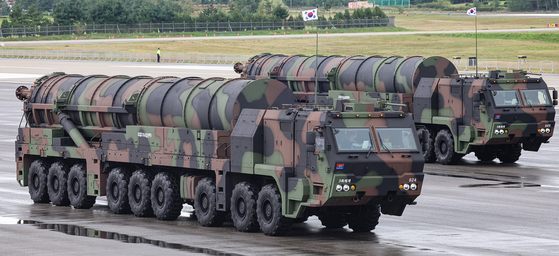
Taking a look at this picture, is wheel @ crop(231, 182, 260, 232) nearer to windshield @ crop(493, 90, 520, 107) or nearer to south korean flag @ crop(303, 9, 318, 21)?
south korean flag @ crop(303, 9, 318, 21)

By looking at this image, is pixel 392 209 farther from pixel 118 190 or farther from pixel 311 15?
pixel 118 190

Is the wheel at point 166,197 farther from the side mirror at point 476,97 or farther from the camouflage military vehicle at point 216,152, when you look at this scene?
the side mirror at point 476,97

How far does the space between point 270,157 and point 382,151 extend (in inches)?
84.8

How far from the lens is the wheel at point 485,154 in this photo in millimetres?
30327

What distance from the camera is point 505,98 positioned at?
28.8 meters

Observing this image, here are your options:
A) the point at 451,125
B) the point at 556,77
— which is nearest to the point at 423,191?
the point at 451,125

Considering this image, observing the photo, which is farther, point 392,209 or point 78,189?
point 78,189

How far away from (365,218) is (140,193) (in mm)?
5207

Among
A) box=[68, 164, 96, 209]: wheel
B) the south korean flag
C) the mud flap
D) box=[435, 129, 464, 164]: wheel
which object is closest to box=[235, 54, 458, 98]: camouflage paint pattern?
box=[435, 129, 464, 164]: wheel

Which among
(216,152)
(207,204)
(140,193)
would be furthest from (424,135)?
(140,193)

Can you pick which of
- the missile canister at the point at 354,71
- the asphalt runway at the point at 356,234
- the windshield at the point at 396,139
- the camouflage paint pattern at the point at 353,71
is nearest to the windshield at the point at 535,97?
the camouflage paint pattern at the point at 353,71

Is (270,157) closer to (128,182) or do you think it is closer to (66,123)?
(128,182)

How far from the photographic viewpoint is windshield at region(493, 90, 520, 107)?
94.2ft

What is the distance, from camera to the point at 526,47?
294 ft
